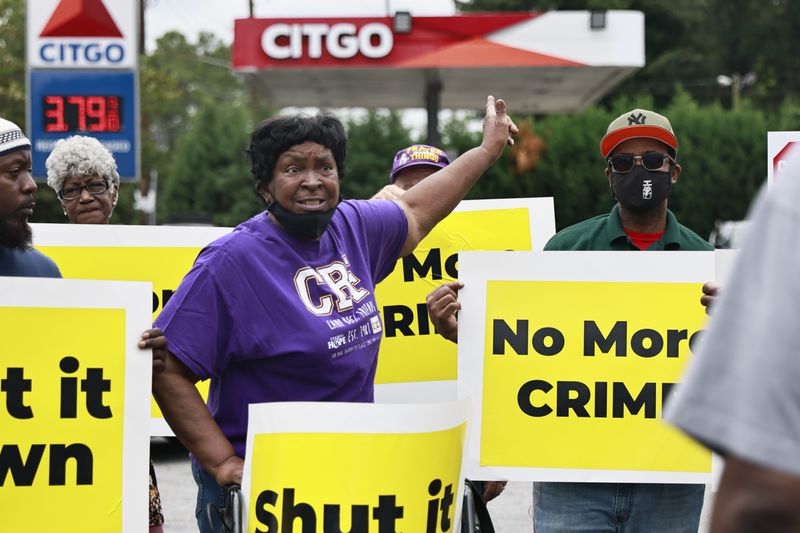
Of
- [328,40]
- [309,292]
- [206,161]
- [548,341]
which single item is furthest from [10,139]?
[206,161]

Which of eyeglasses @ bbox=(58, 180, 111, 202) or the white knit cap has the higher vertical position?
the white knit cap

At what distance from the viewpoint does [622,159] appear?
161 inches

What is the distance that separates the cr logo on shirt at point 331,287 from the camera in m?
3.39

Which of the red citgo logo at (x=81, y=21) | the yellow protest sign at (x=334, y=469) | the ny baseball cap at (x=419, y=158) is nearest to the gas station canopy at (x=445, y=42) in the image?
the red citgo logo at (x=81, y=21)

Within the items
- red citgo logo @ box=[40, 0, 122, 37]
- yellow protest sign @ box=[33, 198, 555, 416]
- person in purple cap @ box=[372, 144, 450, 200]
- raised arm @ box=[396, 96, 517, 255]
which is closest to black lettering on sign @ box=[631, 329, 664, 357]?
raised arm @ box=[396, 96, 517, 255]

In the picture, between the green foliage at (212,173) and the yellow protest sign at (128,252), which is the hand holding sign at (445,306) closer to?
the yellow protest sign at (128,252)

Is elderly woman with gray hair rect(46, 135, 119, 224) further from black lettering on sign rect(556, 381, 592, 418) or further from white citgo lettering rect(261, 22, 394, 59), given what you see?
white citgo lettering rect(261, 22, 394, 59)

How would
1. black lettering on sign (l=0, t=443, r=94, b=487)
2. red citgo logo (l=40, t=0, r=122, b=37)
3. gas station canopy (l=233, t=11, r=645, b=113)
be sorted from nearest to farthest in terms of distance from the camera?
black lettering on sign (l=0, t=443, r=94, b=487)
red citgo logo (l=40, t=0, r=122, b=37)
gas station canopy (l=233, t=11, r=645, b=113)

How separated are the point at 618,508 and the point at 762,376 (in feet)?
8.88

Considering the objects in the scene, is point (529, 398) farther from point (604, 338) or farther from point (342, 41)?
point (342, 41)

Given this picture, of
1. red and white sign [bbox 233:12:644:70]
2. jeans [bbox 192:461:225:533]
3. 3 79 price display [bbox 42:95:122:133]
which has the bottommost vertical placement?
jeans [bbox 192:461:225:533]

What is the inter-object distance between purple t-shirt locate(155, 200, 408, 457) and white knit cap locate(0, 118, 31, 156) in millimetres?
593

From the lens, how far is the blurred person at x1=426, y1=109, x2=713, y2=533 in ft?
12.8

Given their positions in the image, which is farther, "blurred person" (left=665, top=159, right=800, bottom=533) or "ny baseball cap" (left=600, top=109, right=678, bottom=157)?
"ny baseball cap" (left=600, top=109, right=678, bottom=157)
